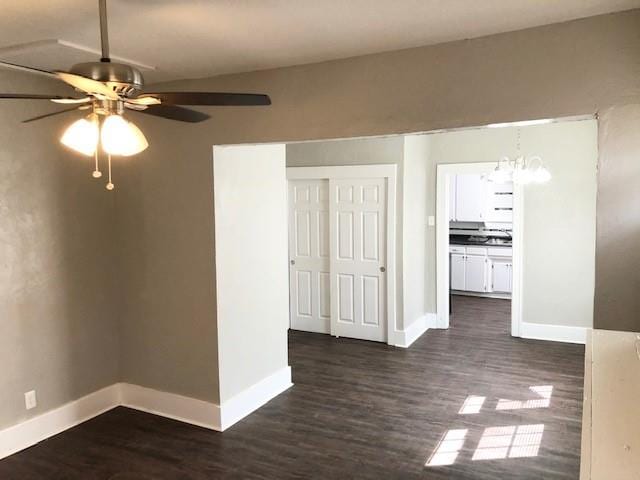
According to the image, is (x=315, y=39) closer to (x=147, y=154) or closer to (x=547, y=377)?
(x=147, y=154)

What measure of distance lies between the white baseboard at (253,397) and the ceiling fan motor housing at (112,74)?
269 centimetres

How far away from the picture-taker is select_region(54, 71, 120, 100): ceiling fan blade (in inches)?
64.6

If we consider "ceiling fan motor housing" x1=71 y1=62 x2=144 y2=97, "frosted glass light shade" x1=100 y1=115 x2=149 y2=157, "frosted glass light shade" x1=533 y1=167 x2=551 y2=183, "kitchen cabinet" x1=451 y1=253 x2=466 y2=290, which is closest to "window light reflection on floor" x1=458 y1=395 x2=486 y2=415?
"frosted glass light shade" x1=533 y1=167 x2=551 y2=183

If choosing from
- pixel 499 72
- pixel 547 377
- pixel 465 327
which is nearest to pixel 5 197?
pixel 499 72

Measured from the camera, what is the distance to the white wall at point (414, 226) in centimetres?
581

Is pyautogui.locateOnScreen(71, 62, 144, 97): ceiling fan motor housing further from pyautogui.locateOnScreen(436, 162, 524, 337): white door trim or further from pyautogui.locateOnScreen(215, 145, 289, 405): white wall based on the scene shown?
pyautogui.locateOnScreen(436, 162, 524, 337): white door trim

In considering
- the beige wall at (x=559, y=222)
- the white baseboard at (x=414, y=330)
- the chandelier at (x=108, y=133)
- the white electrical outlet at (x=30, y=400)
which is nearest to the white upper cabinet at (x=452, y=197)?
the beige wall at (x=559, y=222)

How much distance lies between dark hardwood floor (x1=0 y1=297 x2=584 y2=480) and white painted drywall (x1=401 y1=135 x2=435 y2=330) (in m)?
0.97

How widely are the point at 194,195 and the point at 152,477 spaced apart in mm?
1870

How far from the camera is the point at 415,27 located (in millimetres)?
2516

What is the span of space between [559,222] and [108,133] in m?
5.24

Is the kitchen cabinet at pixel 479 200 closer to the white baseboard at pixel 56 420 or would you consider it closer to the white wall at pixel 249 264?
the white wall at pixel 249 264

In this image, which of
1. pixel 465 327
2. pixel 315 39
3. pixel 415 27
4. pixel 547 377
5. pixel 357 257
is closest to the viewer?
pixel 415 27

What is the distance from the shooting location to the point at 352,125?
120 inches
